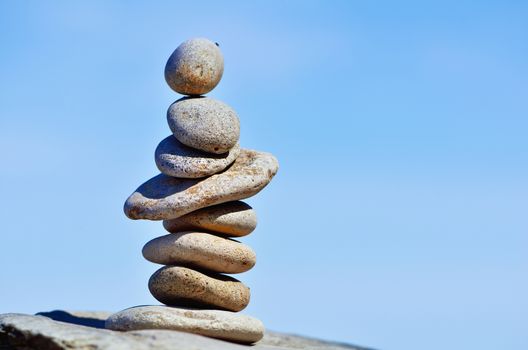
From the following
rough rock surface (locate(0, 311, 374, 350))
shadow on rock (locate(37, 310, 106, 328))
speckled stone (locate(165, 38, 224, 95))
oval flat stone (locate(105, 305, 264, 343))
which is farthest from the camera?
shadow on rock (locate(37, 310, 106, 328))

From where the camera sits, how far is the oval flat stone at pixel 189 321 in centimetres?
1059

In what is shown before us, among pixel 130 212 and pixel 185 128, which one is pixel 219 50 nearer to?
pixel 185 128

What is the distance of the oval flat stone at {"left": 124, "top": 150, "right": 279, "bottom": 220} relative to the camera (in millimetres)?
11086

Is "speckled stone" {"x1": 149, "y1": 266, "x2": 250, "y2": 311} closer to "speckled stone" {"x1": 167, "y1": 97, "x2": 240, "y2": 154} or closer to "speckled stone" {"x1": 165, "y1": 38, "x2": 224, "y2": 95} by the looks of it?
"speckled stone" {"x1": 167, "y1": 97, "x2": 240, "y2": 154}

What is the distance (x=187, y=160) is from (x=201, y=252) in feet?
4.05

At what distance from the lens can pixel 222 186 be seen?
11.1 metres

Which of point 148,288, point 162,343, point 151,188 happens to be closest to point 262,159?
point 151,188

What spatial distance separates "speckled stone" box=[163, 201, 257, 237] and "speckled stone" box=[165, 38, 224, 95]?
5.57ft

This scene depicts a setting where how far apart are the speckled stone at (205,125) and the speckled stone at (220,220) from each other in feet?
2.62

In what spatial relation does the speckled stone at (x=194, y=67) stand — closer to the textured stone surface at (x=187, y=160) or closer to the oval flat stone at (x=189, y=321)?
the textured stone surface at (x=187, y=160)

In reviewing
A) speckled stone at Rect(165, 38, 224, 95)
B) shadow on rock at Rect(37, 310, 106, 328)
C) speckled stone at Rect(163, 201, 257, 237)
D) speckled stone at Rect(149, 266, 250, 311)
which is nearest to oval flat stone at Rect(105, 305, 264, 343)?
speckled stone at Rect(149, 266, 250, 311)

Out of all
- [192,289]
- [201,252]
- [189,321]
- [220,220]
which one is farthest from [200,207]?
[189,321]

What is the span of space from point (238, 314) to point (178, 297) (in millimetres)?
826

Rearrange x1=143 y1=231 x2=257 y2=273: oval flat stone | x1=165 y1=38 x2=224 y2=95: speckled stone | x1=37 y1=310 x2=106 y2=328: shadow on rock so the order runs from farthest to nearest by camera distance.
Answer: x1=37 y1=310 x2=106 y2=328: shadow on rock < x1=165 y1=38 x2=224 y2=95: speckled stone < x1=143 y1=231 x2=257 y2=273: oval flat stone
